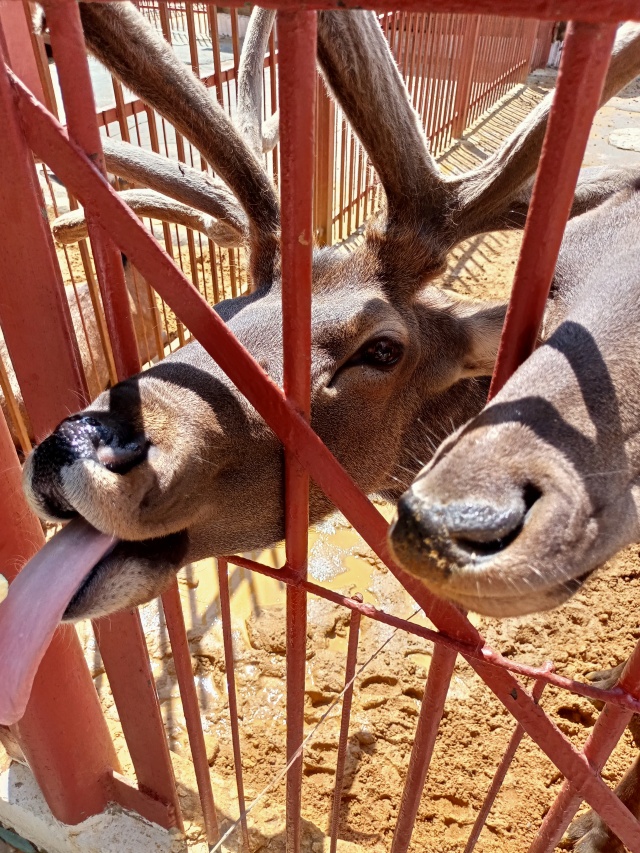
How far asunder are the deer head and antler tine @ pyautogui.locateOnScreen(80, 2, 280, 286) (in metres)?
1.41

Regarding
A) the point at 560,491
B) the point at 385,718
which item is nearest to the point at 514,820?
the point at 385,718

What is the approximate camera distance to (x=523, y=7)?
A: 0.94m

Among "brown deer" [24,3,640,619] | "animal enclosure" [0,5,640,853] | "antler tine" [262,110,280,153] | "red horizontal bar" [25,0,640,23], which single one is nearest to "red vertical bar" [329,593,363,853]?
"animal enclosure" [0,5,640,853]

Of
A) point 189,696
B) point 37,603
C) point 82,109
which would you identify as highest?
point 82,109

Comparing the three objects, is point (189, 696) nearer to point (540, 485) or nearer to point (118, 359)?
point (118, 359)

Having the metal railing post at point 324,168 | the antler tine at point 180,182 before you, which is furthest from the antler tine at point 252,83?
the metal railing post at point 324,168

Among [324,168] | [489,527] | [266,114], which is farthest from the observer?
[324,168]

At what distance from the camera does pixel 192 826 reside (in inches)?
109

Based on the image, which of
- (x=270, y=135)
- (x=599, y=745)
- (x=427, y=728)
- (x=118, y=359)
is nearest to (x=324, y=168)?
(x=270, y=135)

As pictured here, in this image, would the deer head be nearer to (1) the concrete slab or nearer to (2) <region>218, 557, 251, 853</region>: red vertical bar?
(2) <region>218, 557, 251, 853</region>: red vertical bar

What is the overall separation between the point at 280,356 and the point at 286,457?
571mm

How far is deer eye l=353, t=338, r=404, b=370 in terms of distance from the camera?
85.4 inches

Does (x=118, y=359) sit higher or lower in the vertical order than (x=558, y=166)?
lower

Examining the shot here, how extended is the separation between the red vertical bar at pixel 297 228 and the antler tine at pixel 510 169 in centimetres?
83
